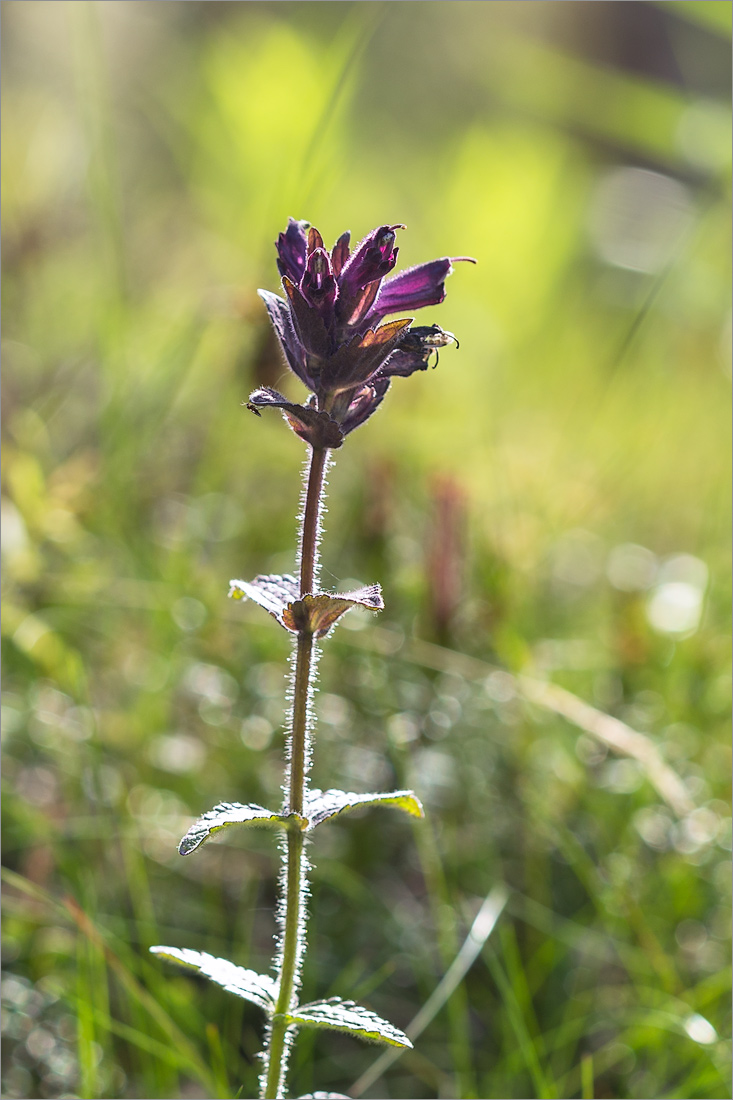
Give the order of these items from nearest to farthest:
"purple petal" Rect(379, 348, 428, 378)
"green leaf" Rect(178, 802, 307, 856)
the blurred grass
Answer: "green leaf" Rect(178, 802, 307, 856), "purple petal" Rect(379, 348, 428, 378), the blurred grass

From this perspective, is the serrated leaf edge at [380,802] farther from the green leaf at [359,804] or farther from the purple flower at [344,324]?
the purple flower at [344,324]

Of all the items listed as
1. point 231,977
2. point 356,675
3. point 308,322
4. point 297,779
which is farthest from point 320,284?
point 356,675

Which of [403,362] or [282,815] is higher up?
[403,362]

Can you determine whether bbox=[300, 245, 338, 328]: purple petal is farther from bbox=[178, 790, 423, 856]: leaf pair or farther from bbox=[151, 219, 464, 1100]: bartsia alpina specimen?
bbox=[178, 790, 423, 856]: leaf pair

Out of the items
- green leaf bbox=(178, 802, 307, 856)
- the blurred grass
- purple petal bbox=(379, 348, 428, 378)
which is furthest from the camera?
the blurred grass

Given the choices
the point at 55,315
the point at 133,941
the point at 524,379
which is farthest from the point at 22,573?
the point at 524,379

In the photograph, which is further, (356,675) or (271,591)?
(356,675)

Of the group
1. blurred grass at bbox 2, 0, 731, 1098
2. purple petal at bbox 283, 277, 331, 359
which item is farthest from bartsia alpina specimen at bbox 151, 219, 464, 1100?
blurred grass at bbox 2, 0, 731, 1098

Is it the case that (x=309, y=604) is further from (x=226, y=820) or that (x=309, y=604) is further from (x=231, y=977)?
(x=231, y=977)
